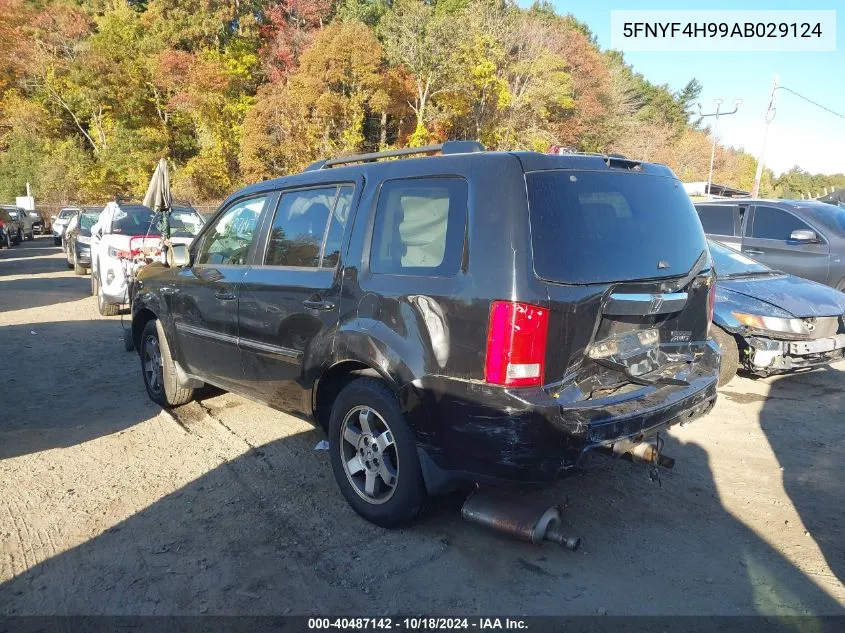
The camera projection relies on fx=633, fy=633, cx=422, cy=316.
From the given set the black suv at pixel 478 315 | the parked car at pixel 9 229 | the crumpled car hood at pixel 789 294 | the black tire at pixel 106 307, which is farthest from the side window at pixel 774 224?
the parked car at pixel 9 229

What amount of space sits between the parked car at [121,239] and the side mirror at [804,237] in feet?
26.0

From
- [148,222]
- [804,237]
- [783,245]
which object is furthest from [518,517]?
[148,222]

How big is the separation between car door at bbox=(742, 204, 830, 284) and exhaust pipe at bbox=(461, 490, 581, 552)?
7139 millimetres

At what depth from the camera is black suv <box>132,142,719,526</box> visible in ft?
9.37

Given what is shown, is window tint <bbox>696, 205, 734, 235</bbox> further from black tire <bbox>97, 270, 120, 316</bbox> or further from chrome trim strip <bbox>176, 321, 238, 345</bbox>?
black tire <bbox>97, 270, 120, 316</bbox>

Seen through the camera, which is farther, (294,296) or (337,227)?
(294,296)

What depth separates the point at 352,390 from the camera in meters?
3.53

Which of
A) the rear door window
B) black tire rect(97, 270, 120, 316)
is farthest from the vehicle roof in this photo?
black tire rect(97, 270, 120, 316)

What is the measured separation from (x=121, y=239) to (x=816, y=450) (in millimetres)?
9047

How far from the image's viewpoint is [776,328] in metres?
5.82

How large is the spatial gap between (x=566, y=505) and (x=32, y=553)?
2.92m

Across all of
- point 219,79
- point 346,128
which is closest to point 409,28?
point 346,128

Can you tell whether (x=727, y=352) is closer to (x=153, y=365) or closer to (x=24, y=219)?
(x=153, y=365)

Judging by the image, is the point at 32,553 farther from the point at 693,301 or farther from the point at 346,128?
the point at 346,128
